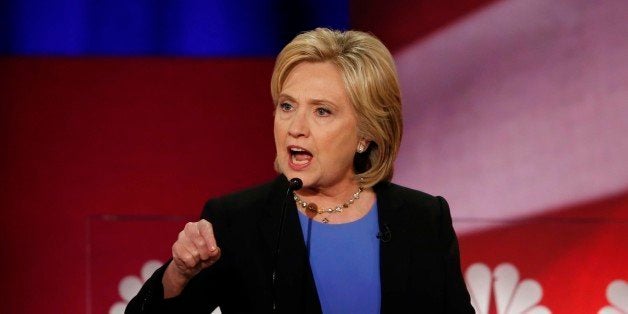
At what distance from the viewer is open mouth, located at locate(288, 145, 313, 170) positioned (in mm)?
1826

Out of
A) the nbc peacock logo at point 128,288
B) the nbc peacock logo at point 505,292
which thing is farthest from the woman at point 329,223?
the nbc peacock logo at point 128,288

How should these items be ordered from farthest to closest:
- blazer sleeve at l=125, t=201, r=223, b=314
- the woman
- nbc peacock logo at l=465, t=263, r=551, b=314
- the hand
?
nbc peacock logo at l=465, t=263, r=551, b=314 → the woman → blazer sleeve at l=125, t=201, r=223, b=314 → the hand

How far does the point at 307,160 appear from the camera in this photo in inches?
72.7

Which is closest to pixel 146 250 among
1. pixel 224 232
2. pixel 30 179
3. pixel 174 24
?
pixel 30 179

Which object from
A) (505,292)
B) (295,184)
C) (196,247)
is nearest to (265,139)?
(505,292)

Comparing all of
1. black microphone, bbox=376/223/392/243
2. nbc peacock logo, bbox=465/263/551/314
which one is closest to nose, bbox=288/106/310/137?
black microphone, bbox=376/223/392/243

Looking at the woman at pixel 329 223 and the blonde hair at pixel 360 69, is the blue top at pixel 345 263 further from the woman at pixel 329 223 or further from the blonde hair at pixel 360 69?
the blonde hair at pixel 360 69

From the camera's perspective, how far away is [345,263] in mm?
1866

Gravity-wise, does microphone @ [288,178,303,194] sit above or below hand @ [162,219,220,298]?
above

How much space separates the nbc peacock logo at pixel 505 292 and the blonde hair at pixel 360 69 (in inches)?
40.3

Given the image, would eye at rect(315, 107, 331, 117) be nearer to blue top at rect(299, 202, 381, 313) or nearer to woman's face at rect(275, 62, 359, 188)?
woman's face at rect(275, 62, 359, 188)

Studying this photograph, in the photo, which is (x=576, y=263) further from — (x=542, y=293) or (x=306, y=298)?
(x=306, y=298)

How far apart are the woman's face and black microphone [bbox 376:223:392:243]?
0.49ft

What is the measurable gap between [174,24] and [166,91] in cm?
32
